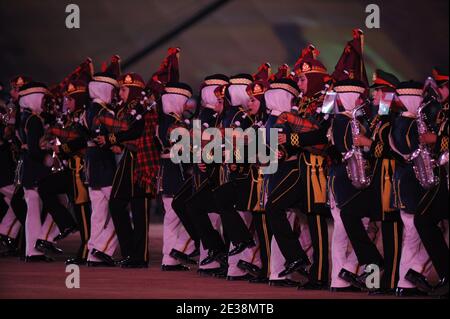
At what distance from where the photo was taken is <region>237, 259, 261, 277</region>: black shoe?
39.7 feet

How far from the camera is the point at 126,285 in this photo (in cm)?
1140

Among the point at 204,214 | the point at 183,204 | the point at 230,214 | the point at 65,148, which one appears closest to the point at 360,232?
the point at 230,214

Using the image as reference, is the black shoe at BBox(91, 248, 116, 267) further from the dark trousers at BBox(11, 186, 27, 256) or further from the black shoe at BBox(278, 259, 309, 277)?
the black shoe at BBox(278, 259, 309, 277)

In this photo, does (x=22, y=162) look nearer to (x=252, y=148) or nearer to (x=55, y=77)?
(x=252, y=148)

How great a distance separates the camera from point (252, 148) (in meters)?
11.8

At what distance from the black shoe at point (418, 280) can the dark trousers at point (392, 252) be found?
1.09ft

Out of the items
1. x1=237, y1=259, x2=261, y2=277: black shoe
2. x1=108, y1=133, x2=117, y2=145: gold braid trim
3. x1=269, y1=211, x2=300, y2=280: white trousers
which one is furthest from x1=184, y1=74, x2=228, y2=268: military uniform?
x1=269, y1=211, x2=300, y2=280: white trousers

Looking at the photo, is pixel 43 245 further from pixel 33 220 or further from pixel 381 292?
pixel 381 292

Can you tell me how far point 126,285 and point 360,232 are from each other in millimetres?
2093

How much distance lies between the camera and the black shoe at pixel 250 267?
1209 centimetres

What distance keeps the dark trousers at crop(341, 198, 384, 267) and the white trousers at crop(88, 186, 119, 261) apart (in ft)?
10.4
